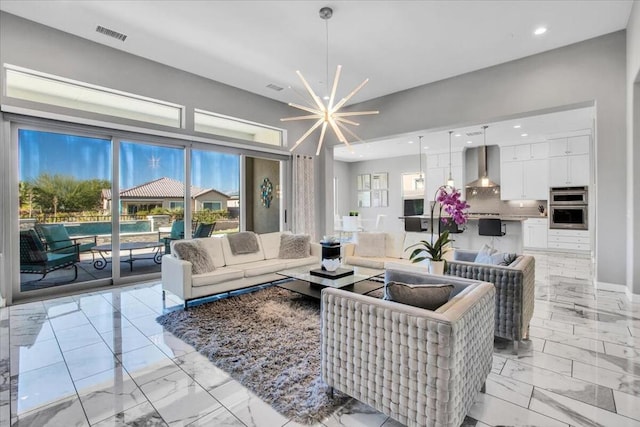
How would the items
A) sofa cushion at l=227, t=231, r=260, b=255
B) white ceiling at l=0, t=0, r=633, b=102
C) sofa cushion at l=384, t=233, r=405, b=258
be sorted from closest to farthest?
white ceiling at l=0, t=0, r=633, b=102 < sofa cushion at l=227, t=231, r=260, b=255 < sofa cushion at l=384, t=233, r=405, b=258

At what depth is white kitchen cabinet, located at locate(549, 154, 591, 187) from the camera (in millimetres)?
7570

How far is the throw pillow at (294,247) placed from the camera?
500cm

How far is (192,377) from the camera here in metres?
2.25

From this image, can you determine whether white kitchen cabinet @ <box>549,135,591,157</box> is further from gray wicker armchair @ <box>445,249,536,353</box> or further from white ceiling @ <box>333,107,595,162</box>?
gray wicker armchair @ <box>445,249,536,353</box>

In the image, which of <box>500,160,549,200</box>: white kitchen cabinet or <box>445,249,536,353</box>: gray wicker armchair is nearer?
<box>445,249,536,353</box>: gray wicker armchair

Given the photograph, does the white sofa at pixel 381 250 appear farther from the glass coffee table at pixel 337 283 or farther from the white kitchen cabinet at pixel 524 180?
the white kitchen cabinet at pixel 524 180

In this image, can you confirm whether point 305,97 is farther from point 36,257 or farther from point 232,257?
point 36,257

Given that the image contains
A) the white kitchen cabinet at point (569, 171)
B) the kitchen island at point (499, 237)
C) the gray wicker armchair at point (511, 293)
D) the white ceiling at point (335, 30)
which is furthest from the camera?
the white kitchen cabinet at point (569, 171)

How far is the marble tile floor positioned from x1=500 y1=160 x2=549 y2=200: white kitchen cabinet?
5637 mm

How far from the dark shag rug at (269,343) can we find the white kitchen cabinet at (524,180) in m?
7.70

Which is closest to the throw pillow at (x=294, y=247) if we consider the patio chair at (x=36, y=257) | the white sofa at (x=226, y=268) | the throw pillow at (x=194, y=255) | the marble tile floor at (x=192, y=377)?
the white sofa at (x=226, y=268)

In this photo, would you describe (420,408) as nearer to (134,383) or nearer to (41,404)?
(134,383)

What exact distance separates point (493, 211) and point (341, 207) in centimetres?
546

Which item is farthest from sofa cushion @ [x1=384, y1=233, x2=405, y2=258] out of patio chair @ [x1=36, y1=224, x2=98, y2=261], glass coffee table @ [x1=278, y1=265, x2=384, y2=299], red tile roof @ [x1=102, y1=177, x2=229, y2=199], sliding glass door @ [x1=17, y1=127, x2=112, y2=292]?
patio chair @ [x1=36, y1=224, x2=98, y2=261]
